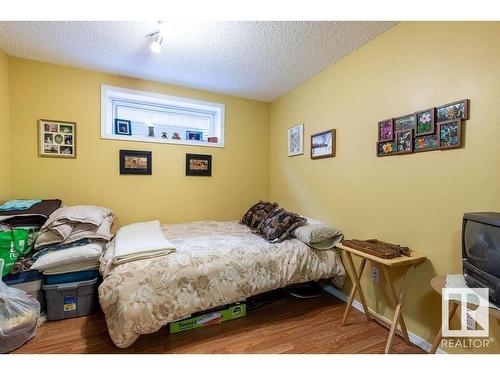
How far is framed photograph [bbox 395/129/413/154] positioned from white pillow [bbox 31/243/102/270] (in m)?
2.56

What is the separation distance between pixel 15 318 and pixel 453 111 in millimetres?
3124

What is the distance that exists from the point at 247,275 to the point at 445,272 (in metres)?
1.33

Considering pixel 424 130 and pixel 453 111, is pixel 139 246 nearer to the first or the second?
pixel 424 130

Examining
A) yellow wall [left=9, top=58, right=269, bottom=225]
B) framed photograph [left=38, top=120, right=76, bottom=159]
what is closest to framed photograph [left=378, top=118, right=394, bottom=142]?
yellow wall [left=9, top=58, right=269, bottom=225]

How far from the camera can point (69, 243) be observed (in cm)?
192

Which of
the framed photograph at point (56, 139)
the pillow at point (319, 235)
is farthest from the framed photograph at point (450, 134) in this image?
the framed photograph at point (56, 139)

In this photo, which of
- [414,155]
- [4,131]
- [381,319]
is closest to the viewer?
[414,155]

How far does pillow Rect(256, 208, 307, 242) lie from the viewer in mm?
2229

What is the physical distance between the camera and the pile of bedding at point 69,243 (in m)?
1.84

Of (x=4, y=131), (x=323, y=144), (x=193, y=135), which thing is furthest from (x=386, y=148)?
(x=4, y=131)

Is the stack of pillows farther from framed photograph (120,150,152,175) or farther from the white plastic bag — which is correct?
the white plastic bag

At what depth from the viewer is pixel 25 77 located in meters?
2.31

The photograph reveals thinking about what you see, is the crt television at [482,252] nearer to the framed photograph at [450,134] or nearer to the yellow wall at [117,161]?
the framed photograph at [450,134]

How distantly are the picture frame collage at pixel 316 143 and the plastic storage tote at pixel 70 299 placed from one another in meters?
2.46
